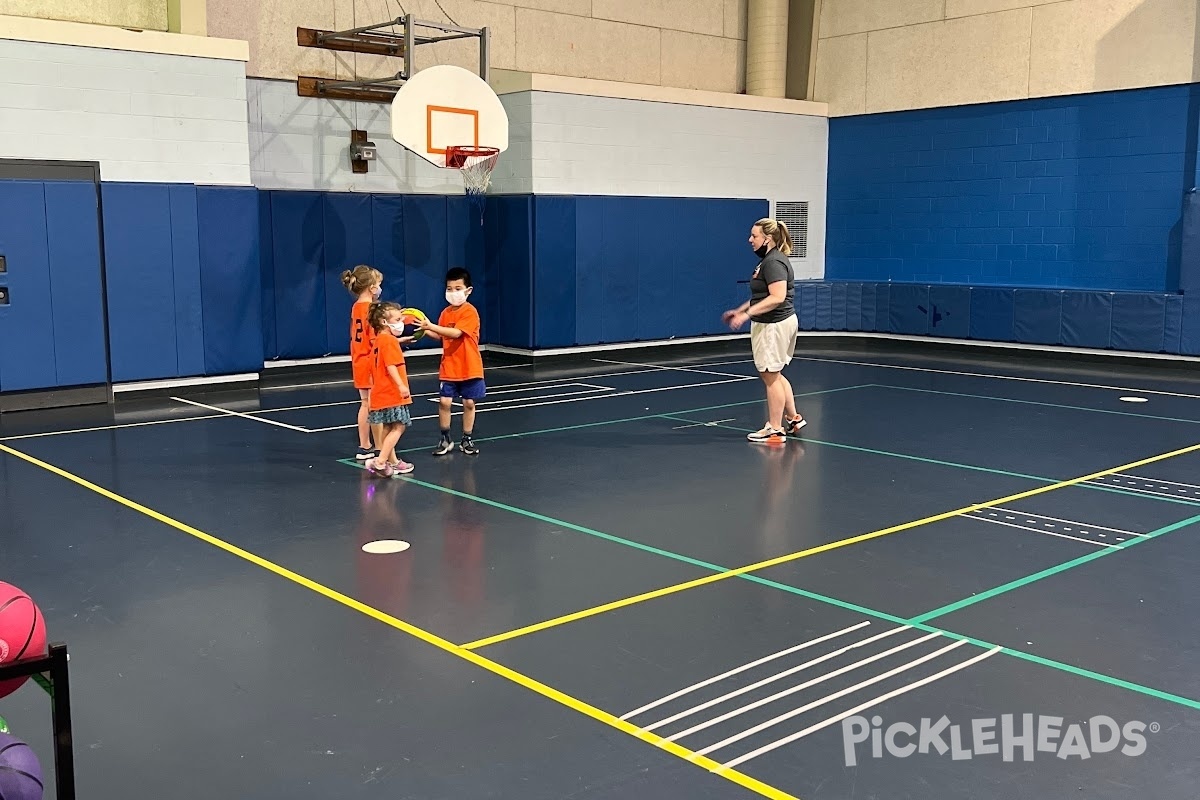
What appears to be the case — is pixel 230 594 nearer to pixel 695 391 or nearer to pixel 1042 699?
pixel 1042 699

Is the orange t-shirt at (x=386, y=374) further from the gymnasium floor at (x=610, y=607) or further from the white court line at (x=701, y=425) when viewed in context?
the white court line at (x=701, y=425)

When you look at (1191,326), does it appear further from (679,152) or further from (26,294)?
(26,294)

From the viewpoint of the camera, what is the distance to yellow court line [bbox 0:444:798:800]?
13.5ft

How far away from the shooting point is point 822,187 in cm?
2122

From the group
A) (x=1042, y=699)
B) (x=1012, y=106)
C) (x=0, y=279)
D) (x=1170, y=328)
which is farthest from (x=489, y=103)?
(x=1042, y=699)

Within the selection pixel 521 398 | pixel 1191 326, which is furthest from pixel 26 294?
pixel 1191 326

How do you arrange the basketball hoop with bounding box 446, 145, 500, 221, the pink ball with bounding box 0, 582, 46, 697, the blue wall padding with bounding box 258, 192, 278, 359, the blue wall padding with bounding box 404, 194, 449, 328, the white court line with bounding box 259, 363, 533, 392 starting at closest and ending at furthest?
the pink ball with bounding box 0, 582, 46, 697 → the basketball hoop with bounding box 446, 145, 500, 221 → the white court line with bounding box 259, 363, 533, 392 → the blue wall padding with bounding box 258, 192, 278, 359 → the blue wall padding with bounding box 404, 194, 449, 328

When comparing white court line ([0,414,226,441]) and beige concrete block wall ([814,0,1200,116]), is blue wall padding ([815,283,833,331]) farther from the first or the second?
white court line ([0,414,226,441])

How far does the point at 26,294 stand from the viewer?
41.1 ft

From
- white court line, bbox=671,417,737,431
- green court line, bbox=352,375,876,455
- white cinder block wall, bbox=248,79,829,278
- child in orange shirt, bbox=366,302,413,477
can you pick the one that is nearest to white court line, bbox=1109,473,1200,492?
white court line, bbox=671,417,737,431

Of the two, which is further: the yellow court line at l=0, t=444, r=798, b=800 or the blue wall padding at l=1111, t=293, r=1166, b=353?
the blue wall padding at l=1111, t=293, r=1166, b=353

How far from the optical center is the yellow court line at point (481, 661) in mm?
4129

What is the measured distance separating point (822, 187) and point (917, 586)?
15891 mm

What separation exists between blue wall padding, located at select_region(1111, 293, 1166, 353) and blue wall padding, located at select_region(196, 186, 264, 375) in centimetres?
1243
